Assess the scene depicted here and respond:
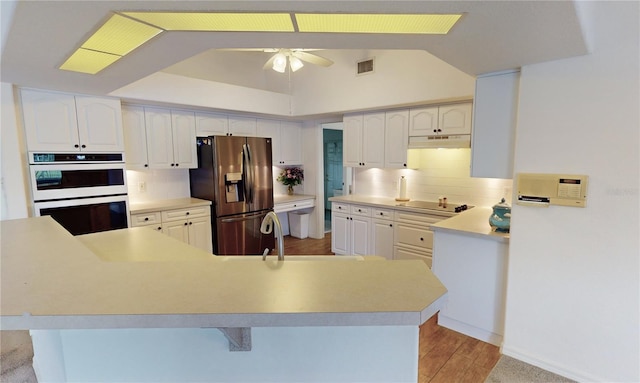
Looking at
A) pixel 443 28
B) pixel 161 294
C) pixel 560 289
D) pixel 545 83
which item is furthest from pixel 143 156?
pixel 560 289

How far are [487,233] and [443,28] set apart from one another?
159 cm

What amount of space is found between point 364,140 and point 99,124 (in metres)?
3.16

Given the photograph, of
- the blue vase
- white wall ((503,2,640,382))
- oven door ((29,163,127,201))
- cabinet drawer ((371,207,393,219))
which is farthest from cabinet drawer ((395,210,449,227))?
oven door ((29,163,127,201))

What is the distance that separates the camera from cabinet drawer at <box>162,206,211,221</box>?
3623mm

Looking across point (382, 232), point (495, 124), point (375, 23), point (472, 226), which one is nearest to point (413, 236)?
point (382, 232)

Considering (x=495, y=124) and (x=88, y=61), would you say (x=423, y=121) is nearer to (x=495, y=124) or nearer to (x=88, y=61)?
(x=495, y=124)

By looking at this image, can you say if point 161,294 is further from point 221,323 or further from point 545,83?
point 545,83

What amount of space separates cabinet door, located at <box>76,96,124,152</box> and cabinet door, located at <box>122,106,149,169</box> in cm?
30

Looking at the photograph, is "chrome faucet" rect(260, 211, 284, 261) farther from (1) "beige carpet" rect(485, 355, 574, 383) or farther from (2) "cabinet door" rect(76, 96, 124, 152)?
(2) "cabinet door" rect(76, 96, 124, 152)

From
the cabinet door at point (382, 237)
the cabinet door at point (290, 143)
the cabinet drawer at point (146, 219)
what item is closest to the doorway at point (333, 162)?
the cabinet door at point (290, 143)

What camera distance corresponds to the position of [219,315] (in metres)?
0.86

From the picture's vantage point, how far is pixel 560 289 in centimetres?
199

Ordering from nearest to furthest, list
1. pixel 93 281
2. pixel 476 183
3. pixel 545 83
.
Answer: pixel 93 281 < pixel 545 83 < pixel 476 183

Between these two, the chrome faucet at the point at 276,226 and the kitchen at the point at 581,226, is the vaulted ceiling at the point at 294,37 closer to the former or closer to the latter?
the kitchen at the point at 581,226
